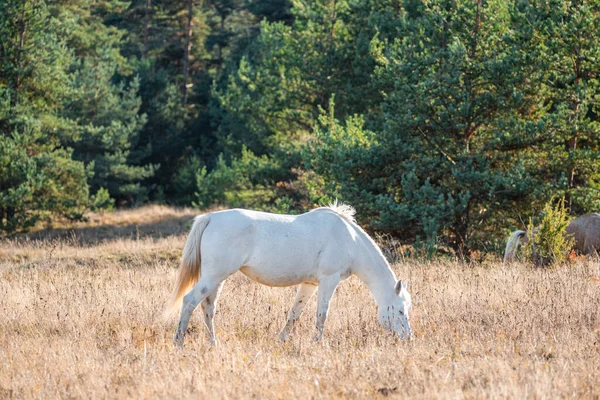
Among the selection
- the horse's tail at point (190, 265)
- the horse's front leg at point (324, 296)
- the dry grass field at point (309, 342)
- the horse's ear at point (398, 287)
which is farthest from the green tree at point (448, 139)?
the horse's tail at point (190, 265)

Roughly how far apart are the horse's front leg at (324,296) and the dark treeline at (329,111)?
6.11 m

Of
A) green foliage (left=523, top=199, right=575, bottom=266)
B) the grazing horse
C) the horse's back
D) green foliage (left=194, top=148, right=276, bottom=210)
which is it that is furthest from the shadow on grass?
the horse's back

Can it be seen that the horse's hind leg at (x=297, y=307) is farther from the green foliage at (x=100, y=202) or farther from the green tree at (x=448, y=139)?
the green foliage at (x=100, y=202)

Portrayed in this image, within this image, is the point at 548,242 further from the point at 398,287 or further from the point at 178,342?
the point at 178,342

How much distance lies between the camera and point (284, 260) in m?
7.47

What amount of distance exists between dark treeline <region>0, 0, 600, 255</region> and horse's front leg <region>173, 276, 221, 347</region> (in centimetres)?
702

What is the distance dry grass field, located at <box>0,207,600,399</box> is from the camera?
18.3 feet

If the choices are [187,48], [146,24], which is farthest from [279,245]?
[146,24]

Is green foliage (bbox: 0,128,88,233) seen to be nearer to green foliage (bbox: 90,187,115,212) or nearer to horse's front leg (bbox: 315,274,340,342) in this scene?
green foliage (bbox: 90,187,115,212)

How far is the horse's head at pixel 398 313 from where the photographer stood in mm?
7492

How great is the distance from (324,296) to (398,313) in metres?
0.83

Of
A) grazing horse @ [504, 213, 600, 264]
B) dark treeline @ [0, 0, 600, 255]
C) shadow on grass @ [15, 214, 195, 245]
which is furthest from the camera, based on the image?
shadow on grass @ [15, 214, 195, 245]

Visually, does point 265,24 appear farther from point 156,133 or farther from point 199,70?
point 199,70

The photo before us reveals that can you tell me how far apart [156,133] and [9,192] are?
16.8 meters
